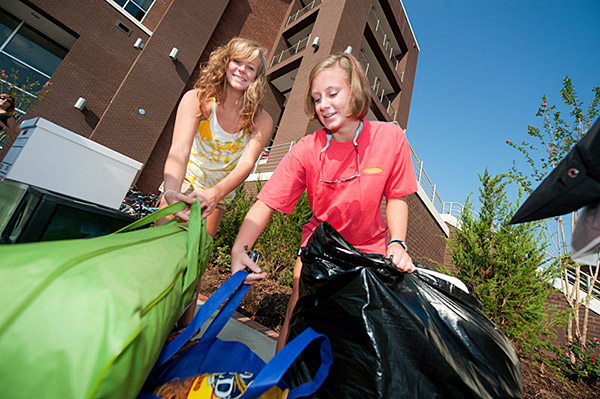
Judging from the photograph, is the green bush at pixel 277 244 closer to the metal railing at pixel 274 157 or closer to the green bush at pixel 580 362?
the metal railing at pixel 274 157

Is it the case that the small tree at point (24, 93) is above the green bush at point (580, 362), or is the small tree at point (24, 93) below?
above

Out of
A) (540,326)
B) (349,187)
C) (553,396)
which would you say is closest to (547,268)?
(540,326)

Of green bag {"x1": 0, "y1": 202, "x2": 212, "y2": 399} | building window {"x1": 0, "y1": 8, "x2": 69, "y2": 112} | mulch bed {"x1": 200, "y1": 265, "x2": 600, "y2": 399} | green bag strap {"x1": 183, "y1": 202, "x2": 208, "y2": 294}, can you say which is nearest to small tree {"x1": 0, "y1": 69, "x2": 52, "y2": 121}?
building window {"x1": 0, "y1": 8, "x2": 69, "y2": 112}

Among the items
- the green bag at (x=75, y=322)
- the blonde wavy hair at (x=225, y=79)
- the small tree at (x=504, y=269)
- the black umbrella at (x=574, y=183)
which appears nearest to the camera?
the green bag at (x=75, y=322)

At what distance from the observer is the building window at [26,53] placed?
8195mm

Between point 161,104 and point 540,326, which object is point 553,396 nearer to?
point 540,326

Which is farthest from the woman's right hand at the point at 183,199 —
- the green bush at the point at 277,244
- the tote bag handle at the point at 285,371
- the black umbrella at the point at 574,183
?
the green bush at the point at 277,244

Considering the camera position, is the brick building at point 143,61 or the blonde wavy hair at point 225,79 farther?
the brick building at point 143,61

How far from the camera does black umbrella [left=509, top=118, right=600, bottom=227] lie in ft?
1.84

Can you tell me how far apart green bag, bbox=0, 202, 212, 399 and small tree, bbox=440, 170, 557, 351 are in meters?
4.44

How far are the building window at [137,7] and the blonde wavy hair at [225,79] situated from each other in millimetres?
11840

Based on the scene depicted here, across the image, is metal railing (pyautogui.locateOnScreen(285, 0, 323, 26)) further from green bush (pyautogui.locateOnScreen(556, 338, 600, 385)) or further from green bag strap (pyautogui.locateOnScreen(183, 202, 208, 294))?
green bush (pyautogui.locateOnScreen(556, 338, 600, 385))

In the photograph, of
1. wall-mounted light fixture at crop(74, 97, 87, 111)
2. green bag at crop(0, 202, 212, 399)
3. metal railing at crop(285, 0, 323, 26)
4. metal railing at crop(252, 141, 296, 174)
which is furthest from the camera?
metal railing at crop(285, 0, 323, 26)

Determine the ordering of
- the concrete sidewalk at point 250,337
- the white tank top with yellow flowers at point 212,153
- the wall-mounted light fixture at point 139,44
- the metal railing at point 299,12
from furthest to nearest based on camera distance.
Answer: the metal railing at point 299,12, the wall-mounted light fixture at point 139,44, the concrete sidewalk at point 250,337, the white tank top with yellow flowers at point 212,153
